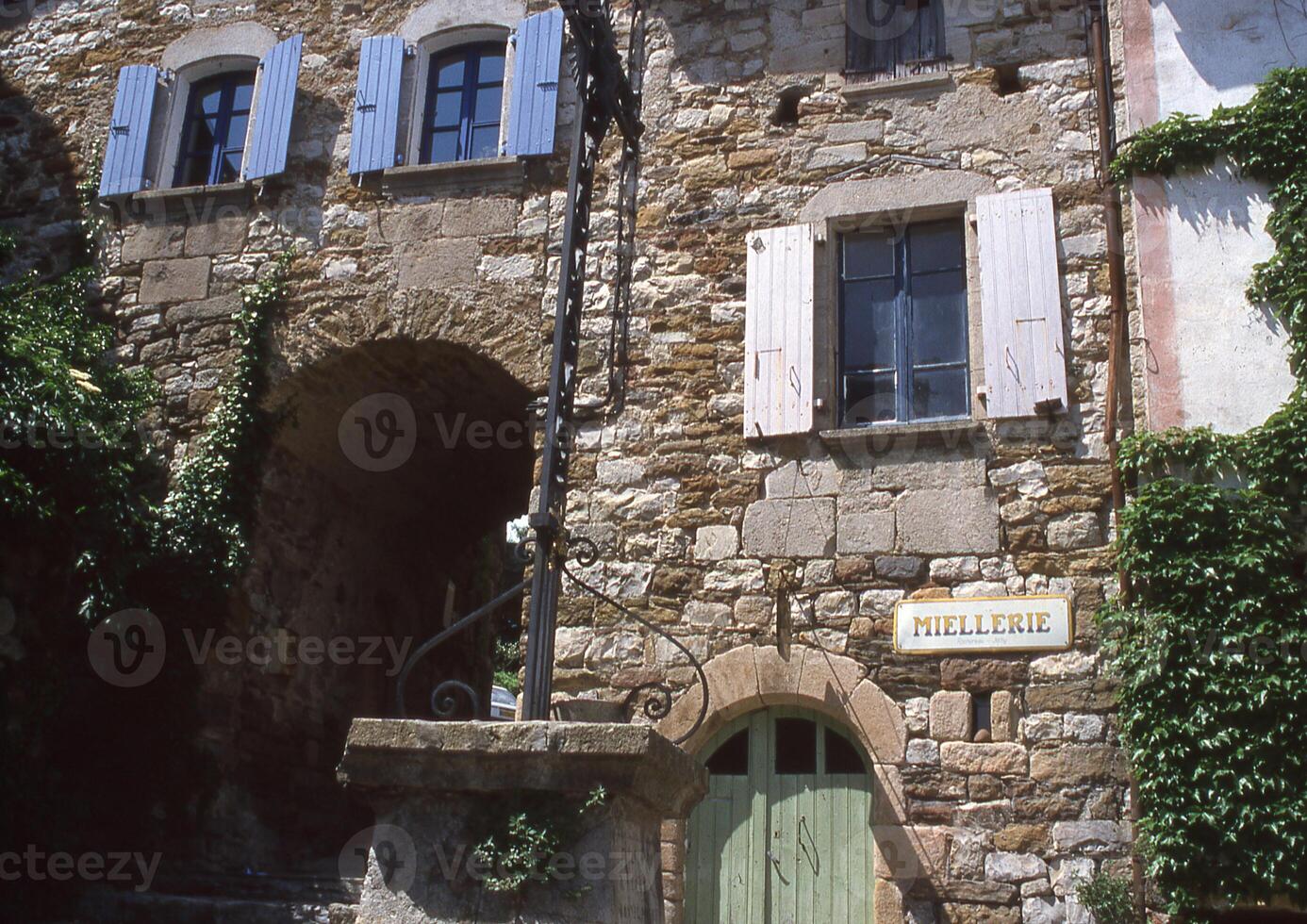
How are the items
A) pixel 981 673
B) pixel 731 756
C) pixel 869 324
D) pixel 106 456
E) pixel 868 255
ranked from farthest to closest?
pixel 106 456
pixel 868 255
pixel 869 324
pixel 731 756
pixel 981 673

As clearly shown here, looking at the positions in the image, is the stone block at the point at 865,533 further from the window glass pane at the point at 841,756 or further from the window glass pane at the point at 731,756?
the window glass pane at the point at 731,756

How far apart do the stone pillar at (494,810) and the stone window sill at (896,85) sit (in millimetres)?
5219

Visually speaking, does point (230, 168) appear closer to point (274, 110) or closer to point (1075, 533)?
point (274, 110)

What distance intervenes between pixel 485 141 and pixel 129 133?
2.54 metres

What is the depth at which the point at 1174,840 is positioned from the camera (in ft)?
18.6

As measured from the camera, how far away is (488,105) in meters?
8.45

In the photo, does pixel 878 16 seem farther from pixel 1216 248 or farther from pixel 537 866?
pixel 537 866

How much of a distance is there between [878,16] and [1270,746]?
4637 millimetres

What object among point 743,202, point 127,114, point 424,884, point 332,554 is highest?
point 127,114

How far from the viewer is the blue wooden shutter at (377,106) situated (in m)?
8.34

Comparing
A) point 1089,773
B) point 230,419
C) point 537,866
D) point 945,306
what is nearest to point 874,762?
point 1089,773

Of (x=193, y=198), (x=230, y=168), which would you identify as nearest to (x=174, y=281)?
(x=193, y=198)

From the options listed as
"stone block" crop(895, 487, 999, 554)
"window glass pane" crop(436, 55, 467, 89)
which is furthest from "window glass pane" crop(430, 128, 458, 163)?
"stone block" crop(895, 487, 999, 554)

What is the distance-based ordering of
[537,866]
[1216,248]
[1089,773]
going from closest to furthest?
1. [537,866]
2. [1089,773]
3. [1216,248]
